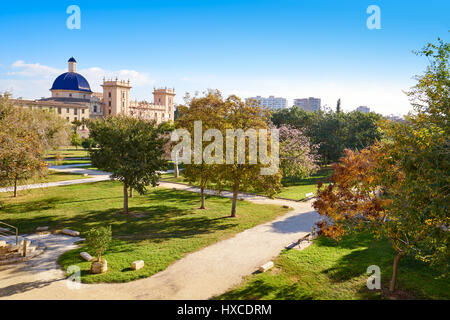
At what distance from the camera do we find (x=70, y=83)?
98.4 metres

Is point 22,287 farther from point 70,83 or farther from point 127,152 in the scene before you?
point 70,83

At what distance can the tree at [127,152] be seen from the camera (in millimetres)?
20203

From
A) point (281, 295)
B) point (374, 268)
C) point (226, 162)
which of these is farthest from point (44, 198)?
point (374, 268)

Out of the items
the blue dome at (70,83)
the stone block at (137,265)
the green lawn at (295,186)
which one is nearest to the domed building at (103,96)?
the blue dome at (70,83)

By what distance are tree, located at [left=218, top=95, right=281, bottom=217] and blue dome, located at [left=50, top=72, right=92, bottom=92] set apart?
9085 cm

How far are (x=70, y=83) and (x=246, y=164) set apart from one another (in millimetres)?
94802

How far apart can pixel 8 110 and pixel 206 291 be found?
61.5 feet

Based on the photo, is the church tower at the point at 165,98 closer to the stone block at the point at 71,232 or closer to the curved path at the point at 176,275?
the stone block at the point at 71,232

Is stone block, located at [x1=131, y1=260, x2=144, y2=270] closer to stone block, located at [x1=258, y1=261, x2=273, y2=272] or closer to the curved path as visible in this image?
the curved path

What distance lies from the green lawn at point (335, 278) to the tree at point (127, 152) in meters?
10.1

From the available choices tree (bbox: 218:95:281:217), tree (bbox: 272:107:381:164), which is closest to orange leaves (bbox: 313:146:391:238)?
tree (bbox: 218:95:281:217)

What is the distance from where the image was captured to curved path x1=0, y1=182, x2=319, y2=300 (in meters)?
10.8

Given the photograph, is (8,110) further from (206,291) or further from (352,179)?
(352,179)
